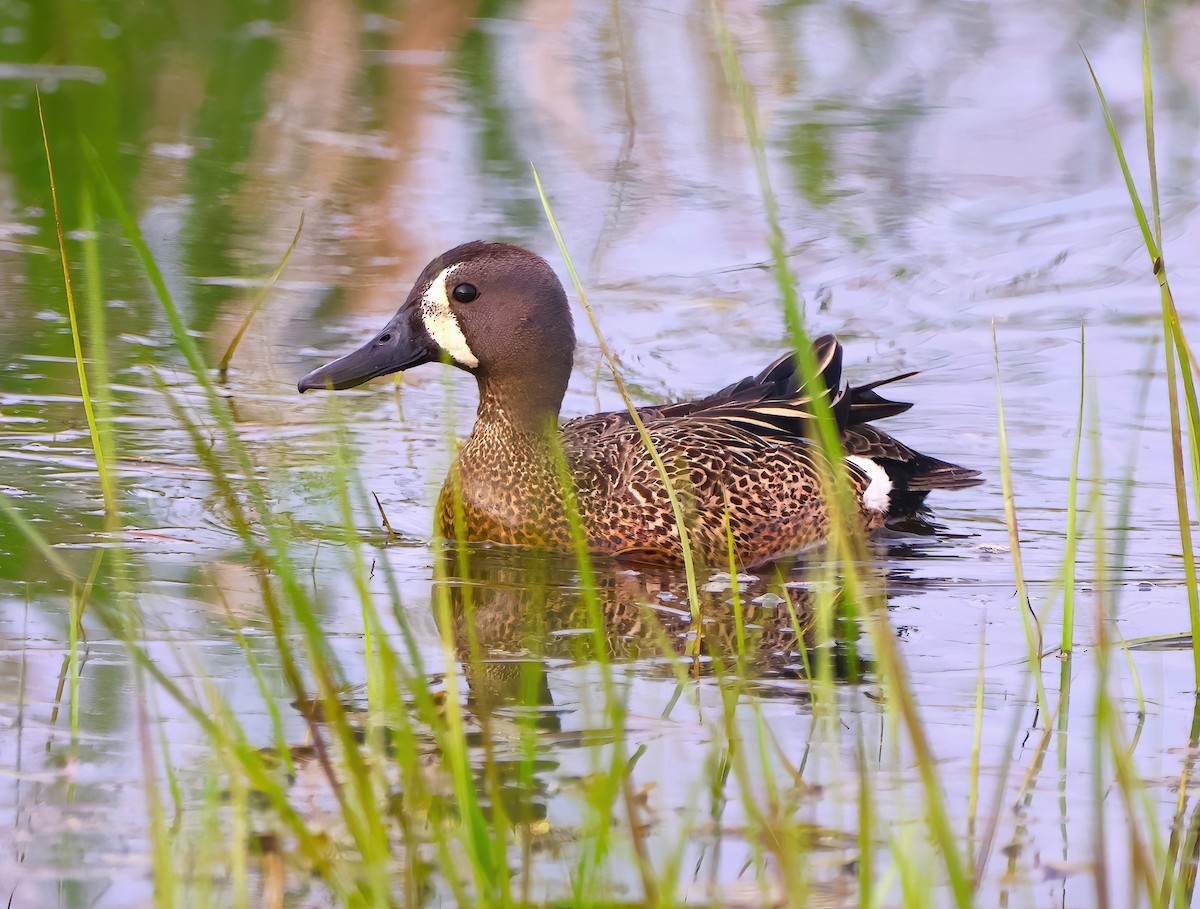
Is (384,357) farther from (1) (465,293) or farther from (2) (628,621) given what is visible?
(2) (628,621)

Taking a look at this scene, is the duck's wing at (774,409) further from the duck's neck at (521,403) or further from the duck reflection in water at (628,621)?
the duck reflection in water at (628,621)

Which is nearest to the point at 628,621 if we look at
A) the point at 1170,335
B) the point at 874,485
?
the point at 874,485

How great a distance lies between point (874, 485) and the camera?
6680mm

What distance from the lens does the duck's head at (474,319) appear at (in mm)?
6062

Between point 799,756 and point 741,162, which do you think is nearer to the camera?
point 799,756

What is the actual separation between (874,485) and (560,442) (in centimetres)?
134

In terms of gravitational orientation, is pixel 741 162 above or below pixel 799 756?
above

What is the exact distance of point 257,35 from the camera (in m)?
12.6

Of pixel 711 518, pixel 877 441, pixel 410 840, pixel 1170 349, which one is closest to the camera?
pixel 410 840

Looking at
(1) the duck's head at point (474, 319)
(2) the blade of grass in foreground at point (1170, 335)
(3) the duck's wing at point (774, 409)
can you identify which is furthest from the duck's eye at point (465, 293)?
(2) the blade of grass in foreground at point (1170, 335)

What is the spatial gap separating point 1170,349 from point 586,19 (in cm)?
1034

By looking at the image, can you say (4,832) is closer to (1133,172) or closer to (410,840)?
(410,840)

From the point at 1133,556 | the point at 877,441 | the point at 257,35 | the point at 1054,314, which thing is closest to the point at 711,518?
the point at 877,441

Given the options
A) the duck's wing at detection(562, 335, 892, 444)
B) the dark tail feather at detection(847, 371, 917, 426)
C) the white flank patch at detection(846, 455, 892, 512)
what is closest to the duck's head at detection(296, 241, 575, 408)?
the duck's wing at detection(562, 335, 892, 444)
